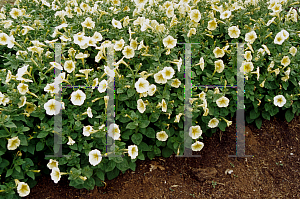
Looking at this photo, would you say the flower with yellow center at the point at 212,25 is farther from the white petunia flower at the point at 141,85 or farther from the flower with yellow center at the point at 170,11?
the white petunia flower at the point at 141,85

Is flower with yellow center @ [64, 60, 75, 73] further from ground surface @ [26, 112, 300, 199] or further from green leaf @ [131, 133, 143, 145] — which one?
ground surface @ [26, 112, 300, 199]

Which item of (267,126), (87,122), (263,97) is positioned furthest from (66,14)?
(267,126)

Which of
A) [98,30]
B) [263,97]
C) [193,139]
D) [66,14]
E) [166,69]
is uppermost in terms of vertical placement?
[66,14]

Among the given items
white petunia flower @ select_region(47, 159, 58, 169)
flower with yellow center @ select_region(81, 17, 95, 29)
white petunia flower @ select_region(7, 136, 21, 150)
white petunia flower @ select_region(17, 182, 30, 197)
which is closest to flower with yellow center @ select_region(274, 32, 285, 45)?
flower with yellow center @ select_region(81, 17, 95, 29)

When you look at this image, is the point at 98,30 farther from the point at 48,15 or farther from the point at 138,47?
the point at 48,15

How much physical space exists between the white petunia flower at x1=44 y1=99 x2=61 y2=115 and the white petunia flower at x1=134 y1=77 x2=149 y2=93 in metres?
0.86

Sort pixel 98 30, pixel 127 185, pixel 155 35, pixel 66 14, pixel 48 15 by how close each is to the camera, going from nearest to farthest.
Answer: pixel 127 185 → pixel 155 35 → pixel 98 30 → pixel 66 14 → pixel 48 15

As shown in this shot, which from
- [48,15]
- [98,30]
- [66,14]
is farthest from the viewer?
[48,15]

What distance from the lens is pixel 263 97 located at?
3.68 m

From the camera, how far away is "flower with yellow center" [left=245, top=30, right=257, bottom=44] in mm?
3568

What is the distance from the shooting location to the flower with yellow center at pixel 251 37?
3568 mm

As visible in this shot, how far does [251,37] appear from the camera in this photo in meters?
3.59

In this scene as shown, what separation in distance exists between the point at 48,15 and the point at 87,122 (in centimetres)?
232

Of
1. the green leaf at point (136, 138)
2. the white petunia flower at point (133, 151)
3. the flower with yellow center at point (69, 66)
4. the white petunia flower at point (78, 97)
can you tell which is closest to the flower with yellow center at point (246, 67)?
the green leaf at point (136, 138)
